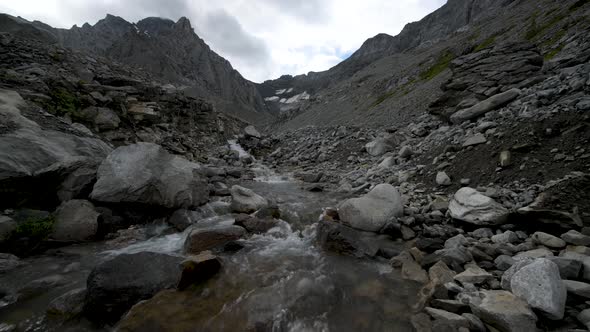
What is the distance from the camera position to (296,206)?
1112 centimetres

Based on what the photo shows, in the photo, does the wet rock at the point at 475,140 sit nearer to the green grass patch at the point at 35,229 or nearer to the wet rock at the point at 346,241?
the wet rock at the point at 346,241

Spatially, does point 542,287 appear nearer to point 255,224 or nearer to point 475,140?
point 255,224

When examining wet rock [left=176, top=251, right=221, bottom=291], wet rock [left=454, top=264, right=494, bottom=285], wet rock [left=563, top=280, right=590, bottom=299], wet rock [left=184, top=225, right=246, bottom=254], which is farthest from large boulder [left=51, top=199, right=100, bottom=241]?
wet rock [left=563, top=280, right=590, bottom=299]

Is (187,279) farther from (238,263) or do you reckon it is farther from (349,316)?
(349,316)

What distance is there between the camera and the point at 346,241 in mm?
6727

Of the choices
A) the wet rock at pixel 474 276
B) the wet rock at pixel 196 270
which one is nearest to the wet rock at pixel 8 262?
the wet rock at pixel 196 270

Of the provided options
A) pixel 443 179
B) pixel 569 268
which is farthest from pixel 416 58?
pixel 569 268

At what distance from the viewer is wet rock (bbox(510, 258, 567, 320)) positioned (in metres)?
3.37

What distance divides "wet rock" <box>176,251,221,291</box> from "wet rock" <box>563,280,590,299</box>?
6311 millimetres

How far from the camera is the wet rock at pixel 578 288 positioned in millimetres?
3521

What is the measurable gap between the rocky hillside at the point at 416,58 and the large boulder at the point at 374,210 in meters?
12.3

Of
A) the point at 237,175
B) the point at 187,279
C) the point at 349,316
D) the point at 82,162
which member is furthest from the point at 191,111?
the point at 349,316

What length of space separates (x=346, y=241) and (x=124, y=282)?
5043 mm

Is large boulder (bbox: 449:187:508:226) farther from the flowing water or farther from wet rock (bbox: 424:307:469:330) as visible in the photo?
wet rock (bbox: 424:307:469:330)
